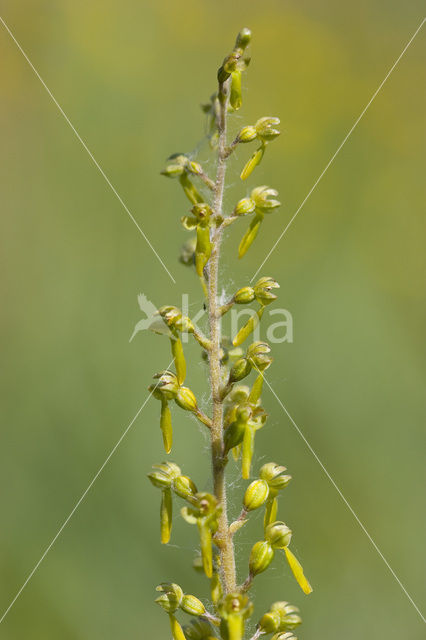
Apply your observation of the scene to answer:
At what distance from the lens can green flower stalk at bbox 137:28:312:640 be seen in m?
1.85

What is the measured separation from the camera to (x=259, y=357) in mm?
2121

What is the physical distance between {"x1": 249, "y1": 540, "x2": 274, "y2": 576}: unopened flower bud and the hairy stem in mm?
111

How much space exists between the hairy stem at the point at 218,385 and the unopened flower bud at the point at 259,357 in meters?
0.12

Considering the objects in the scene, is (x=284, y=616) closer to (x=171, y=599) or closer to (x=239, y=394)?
(x=171, y=599)

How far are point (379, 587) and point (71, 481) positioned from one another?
187 cm

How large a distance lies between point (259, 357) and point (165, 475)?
0.45m

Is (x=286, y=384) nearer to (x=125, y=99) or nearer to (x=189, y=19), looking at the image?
(x=125, y=99)

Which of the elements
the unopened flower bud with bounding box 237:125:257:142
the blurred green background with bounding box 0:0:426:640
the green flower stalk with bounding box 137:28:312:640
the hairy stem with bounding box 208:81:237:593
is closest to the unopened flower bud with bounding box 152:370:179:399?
the green flower stalk with bounding box 137:28:312:640

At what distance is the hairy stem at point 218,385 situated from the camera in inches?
72.9

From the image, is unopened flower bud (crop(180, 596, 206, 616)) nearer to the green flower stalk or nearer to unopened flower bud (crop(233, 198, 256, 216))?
the green flower stalk

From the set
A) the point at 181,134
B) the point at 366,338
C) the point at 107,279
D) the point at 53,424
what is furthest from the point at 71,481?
the point at 181,134

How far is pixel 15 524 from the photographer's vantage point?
3988 mm

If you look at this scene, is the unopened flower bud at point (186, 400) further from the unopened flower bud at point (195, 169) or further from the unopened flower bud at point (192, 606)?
the unopened flower bud at point (195, 169)

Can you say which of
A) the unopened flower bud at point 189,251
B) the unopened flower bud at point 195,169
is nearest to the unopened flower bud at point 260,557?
the unopened flower bud at point 189,251
